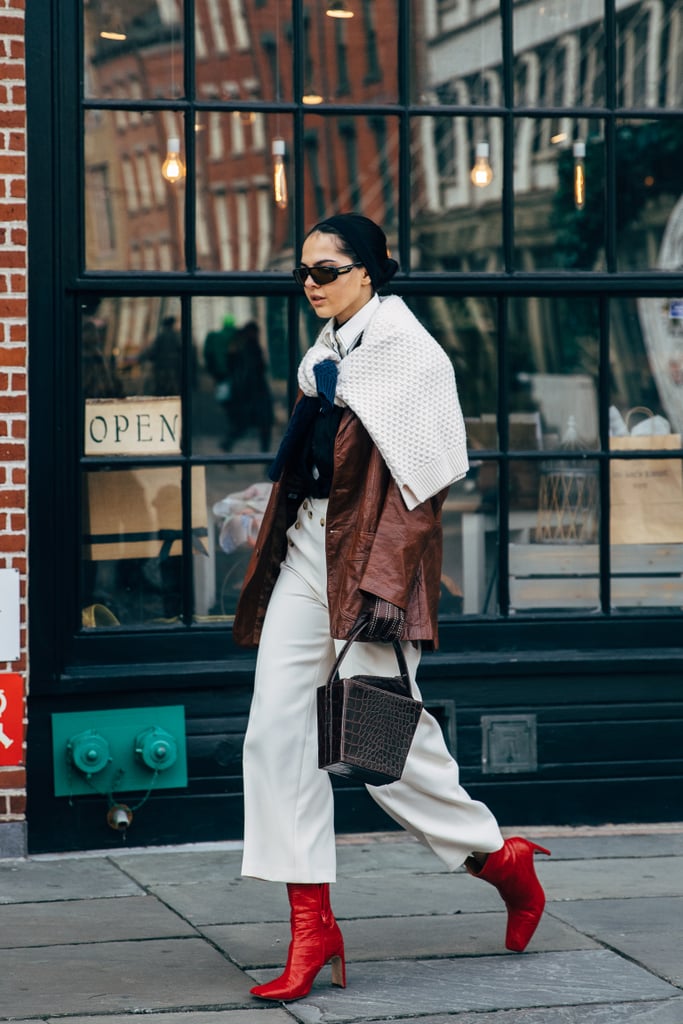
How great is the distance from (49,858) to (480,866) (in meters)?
1.91

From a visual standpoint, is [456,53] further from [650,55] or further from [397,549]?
[397,549]

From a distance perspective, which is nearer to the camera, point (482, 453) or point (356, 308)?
point (356, 308)

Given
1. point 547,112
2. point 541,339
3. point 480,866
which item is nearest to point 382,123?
point 547,112

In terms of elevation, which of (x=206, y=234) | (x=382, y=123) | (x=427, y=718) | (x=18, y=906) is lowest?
(x=18, y=906)

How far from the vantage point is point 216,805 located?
6062mm

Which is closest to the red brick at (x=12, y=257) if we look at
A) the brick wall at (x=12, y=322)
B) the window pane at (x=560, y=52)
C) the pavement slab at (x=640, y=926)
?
the brick wall at (x=12, y=322)

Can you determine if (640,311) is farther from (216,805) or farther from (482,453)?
(216,805)

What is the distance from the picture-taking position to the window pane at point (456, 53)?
6.28 meters

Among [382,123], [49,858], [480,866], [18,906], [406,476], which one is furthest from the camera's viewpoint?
[382,123]

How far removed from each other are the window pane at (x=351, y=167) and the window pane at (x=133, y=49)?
560 millimetres

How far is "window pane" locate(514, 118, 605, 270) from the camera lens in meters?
6.40

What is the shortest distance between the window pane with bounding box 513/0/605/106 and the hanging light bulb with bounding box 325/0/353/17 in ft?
2.19

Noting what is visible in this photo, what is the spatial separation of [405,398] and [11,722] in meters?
2.21

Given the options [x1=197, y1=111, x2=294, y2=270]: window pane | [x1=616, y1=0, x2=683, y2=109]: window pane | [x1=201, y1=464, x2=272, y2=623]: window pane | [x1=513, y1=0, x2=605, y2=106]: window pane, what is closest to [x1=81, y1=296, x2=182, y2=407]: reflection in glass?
[x1=197, y1=111, x2=294, y2=270]: window pane
